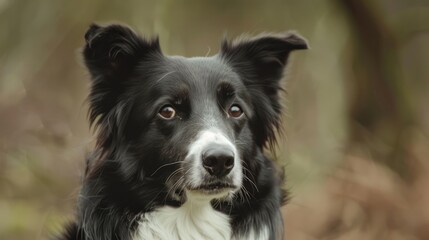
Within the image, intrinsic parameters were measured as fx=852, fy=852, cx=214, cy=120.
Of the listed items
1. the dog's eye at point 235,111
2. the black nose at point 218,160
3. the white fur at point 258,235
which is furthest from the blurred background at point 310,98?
the black nose at point 218,160

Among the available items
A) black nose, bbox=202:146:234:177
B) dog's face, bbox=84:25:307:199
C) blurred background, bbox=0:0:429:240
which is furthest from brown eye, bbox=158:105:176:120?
blurred background, bbox=0:0:429:240

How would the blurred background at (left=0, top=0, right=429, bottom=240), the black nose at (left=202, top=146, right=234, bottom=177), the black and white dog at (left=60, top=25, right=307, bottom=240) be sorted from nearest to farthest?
the black nose at (left=202, top=146, right=234, bottom=177), the black and white dog at (left=60, top=25, right=307, bottom=240), the blurred background at (left=0, top=0, right=429, bottom=240)

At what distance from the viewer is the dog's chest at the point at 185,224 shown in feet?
14.8

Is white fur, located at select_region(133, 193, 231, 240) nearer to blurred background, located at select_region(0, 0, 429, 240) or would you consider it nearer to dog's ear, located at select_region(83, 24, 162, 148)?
dog's ear, located at select_region(83, 24, 162, 148)

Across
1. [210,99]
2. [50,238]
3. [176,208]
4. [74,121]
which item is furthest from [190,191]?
[74,121]

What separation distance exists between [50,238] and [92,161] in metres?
0.48

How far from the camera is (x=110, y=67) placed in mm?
4672

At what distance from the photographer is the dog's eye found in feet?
15.2

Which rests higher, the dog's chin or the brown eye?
the brown eye

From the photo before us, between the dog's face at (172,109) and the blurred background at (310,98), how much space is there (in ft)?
13.9

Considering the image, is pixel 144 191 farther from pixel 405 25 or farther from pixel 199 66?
pixel 405 25

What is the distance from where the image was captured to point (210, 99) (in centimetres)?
459

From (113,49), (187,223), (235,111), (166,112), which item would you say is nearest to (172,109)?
(166,112)

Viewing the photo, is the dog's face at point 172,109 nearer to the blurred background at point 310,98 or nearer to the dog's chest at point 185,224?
the dog's chest at point 185,224
